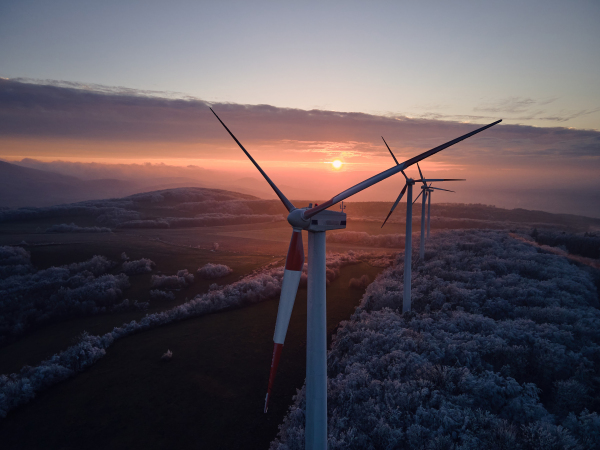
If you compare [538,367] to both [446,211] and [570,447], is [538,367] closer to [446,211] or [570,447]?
[570,447]

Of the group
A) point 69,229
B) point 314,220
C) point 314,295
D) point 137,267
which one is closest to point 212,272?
point 137,267

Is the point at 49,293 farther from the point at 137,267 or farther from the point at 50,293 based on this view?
the point at 137,267

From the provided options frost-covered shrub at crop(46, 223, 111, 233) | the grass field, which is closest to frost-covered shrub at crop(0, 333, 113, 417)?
the grass field

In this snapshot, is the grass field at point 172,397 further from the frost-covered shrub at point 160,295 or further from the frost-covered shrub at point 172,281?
the frost-covered shrub at point 172,281

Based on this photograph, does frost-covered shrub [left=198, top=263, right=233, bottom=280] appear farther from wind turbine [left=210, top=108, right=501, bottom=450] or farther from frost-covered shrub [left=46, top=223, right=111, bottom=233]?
frost-covered shrub [left=46, top=223, right=111, bottom=233]

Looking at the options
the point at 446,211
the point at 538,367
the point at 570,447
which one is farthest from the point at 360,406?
the point at 446,211

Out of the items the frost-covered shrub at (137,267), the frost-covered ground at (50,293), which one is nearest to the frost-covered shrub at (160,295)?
the frost-covered ground at (50,293)

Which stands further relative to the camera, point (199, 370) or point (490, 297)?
point (490, 297)
